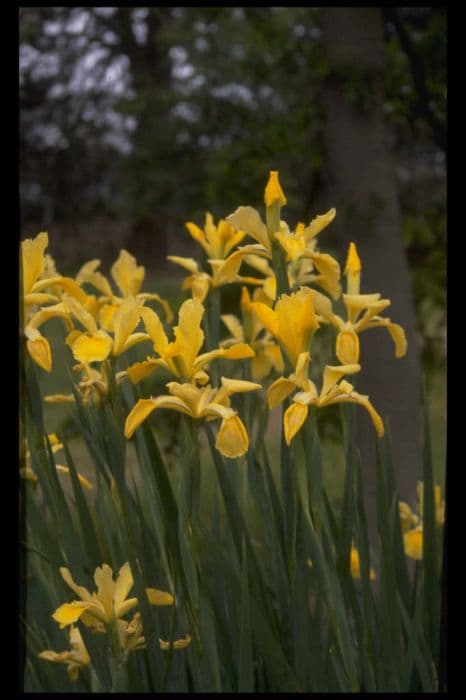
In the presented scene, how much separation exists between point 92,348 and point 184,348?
9cm

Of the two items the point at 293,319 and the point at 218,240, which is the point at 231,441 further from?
the point at 218,240

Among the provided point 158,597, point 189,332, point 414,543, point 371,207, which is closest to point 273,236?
point 189,332

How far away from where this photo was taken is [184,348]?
0.81 meters

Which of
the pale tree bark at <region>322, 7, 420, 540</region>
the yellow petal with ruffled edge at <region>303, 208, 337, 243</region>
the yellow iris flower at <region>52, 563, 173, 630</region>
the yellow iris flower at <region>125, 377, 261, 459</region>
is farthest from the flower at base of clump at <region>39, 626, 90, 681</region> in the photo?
the pale tree bark at <region>322, 7, 420, 540</region>

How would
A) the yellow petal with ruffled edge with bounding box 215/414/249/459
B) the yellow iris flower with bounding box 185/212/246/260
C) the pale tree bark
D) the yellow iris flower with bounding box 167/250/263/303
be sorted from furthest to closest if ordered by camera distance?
1. the pale tree bark
2. the yellow iris flower with bounding box 185/212/246/260
3. the yellow iris flower with bounding box 167/250/263/303
4. the yellow petal with ruffled edge with bounding box 215/414/249/459

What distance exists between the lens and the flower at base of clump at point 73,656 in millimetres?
885

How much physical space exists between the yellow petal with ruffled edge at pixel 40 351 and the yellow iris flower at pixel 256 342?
299 millimetres

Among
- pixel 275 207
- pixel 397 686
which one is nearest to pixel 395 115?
pixel 275 207

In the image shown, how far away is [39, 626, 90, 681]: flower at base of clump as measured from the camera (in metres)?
0.89

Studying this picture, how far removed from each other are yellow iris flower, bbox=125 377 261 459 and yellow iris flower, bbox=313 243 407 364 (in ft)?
0.45

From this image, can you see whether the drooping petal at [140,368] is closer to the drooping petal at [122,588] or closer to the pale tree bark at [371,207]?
the drooping petal at [122,588]

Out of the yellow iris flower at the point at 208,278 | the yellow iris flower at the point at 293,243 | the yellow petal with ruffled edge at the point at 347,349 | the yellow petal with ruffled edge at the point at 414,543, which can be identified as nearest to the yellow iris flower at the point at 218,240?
the yellow iris flower at the point at 208,278

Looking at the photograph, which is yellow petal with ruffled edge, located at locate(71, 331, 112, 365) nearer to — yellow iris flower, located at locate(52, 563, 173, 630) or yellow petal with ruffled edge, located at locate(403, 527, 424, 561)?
yellow iris flower, located at locate(52, 563, 173, 630)

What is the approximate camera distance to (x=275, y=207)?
0.86 metres
